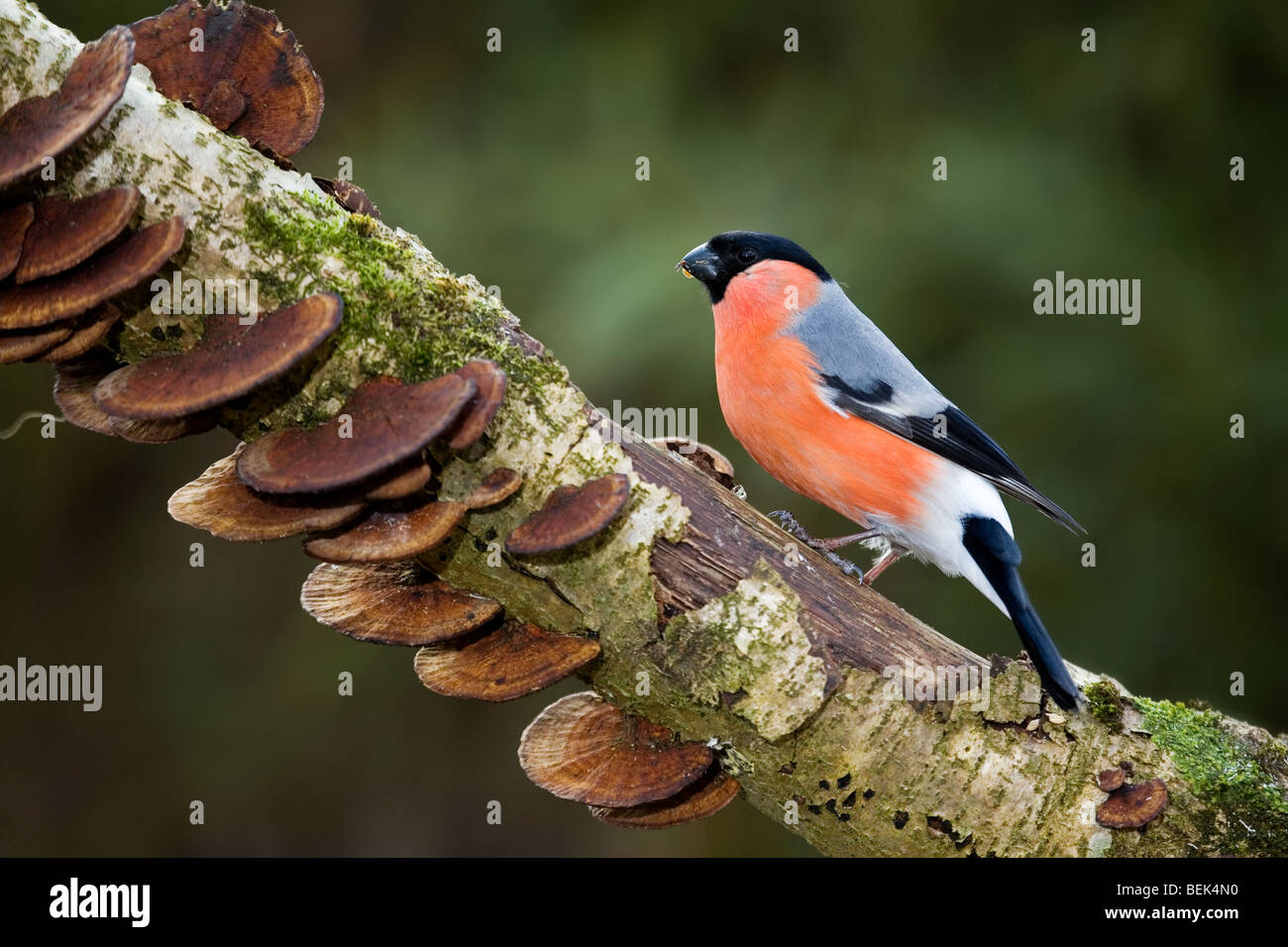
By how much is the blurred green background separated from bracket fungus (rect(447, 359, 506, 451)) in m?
2.43

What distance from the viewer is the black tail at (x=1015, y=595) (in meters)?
1.98

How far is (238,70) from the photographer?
5.93 feet

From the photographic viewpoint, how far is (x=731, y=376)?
299 centimetres

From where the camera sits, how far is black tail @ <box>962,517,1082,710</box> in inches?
78.1

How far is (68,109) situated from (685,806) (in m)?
1.45

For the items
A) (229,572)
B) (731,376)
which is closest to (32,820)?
(229,572)

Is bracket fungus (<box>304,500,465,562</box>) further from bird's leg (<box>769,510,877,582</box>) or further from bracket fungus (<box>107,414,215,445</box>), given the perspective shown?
bird's leg (<box>769,510,877,582</box>)

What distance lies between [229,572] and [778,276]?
3.25 meters

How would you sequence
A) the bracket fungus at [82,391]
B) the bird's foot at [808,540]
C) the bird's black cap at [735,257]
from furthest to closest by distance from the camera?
the bird's black cap at [735,257]
the bird's foot at [808,540]
the bracket fungus at [82,391]

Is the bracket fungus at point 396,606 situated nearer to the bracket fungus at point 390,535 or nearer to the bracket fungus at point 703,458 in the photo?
the bracket fungus at point 390,535

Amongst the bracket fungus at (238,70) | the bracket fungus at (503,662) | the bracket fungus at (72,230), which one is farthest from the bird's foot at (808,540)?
the bracket fungus at (72,230)

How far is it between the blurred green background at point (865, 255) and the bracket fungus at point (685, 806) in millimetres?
2327

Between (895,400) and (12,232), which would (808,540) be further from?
(12,232)

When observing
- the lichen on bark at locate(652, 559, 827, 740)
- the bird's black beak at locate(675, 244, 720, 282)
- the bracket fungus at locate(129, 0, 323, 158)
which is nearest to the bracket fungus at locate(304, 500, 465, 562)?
the lichen on bark at locate(652, 559, 827, 740)
